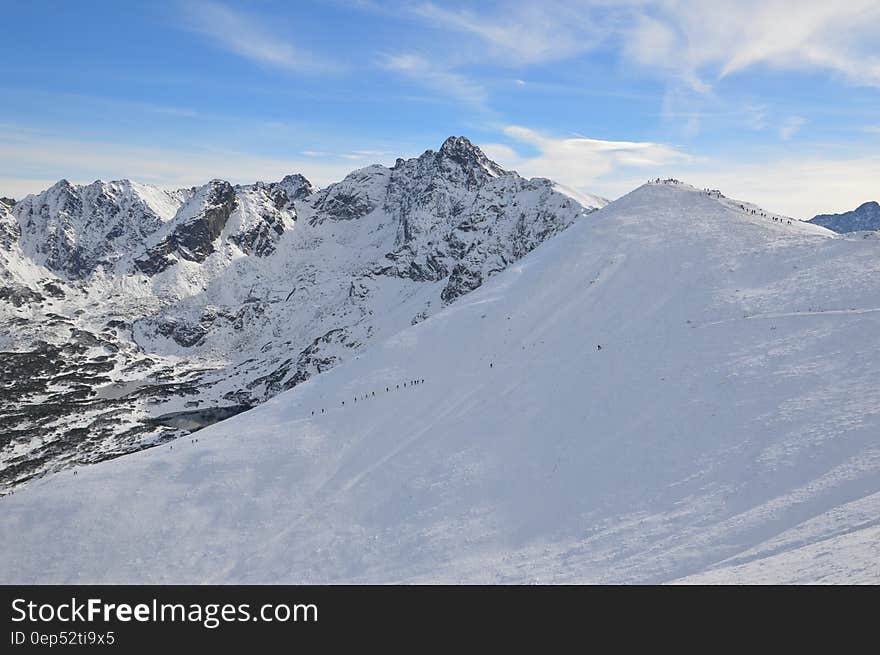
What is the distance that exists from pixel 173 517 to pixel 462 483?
15.9m

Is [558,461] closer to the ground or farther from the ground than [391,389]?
closer to the ground

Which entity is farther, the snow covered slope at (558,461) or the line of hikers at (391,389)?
the line of hikers at (391,389)

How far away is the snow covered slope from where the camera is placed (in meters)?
20.1

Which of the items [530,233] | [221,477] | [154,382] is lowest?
[154,382]

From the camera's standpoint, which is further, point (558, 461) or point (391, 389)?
point (391, 389)

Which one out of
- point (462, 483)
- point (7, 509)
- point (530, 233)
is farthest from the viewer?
point (530, 233)

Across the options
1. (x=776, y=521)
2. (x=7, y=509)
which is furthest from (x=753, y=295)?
(x=7, y=509)

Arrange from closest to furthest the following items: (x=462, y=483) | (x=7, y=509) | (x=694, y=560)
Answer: (x=694, y=560) < (x=462, y=483) < (x=7, y=509)

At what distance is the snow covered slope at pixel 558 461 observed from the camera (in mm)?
20125

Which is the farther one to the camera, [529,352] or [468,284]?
[468,284]

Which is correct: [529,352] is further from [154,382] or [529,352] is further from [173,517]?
[154,382]

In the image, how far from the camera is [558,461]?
2745 centimetres

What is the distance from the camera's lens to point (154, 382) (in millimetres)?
170250

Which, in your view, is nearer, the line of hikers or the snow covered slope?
the snow covered slope
